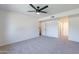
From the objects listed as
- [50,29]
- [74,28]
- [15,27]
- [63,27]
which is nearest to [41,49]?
[15,27]

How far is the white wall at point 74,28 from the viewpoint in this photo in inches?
198

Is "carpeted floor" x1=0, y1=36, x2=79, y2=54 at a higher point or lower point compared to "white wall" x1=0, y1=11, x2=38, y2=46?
lower

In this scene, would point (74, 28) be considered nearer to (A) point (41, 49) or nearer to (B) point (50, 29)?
(B) point (50, 29)

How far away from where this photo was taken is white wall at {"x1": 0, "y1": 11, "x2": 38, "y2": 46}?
4.19 m

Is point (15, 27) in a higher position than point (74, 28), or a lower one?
higher

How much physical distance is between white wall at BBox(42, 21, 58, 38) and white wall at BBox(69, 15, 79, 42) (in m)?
1.14

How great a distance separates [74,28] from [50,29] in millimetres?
1936

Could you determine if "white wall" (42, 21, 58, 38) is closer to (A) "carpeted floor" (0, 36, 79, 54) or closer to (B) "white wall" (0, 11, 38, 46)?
(B) "white wall" (0, 11, 38, 46)

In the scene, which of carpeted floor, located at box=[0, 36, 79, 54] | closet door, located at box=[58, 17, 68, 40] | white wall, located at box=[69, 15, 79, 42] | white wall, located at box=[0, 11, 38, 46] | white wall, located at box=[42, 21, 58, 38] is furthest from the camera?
closet door, located at box=[58, 17, 68, 40]

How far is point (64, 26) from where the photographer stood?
7188mm

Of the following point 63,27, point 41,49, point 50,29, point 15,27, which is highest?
point 15,27

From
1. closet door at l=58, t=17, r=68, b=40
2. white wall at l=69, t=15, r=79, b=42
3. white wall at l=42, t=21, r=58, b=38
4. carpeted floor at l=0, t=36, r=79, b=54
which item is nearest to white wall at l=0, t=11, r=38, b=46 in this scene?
carpeted floor at l=0, t=36, r=79, b=54

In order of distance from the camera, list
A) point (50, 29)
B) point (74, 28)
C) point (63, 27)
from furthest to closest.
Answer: point (63, 27) → point (50, 29) → point (74, 28)

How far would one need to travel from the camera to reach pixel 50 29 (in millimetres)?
6793
